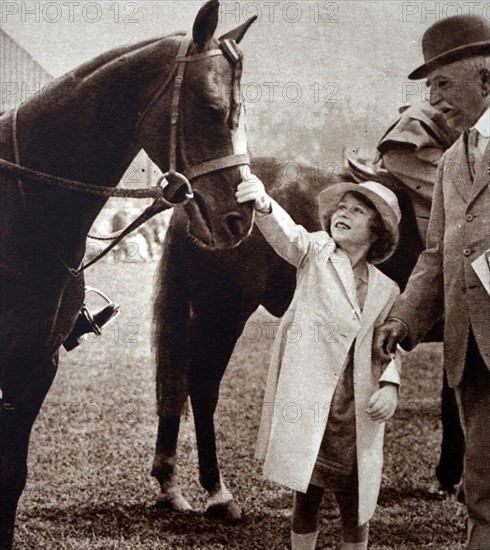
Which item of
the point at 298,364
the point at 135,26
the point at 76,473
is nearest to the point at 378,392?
the point at 298,364

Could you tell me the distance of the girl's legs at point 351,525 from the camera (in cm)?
312

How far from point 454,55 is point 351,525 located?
2204 millimetres

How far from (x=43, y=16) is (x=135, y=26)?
18.7 inches

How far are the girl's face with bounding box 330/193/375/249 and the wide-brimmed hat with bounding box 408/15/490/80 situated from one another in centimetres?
80

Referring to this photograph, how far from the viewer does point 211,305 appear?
3.43 meters

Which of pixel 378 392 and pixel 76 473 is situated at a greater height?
pixel 378 392

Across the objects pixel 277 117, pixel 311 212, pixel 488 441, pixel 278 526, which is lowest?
pixel 278 526

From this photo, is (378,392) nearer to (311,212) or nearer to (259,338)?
(259,338)

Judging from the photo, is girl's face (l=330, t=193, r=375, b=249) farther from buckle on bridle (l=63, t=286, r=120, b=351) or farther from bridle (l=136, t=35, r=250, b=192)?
buckle on bridle (l=63, t=286, r=120, b=351)

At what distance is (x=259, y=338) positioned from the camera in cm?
339

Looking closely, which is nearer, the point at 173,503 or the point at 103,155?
the point at 103,155

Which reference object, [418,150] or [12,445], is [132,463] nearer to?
[12,445]
